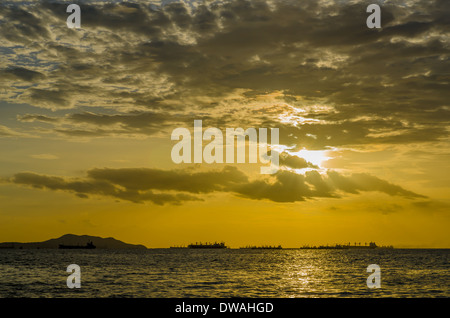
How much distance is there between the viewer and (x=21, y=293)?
58.3 metres

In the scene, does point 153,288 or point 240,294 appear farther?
point 153,288

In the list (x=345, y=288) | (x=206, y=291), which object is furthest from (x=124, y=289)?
(x=345, y=288)

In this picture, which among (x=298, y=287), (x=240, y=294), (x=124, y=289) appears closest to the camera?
(x=240, y=294)
